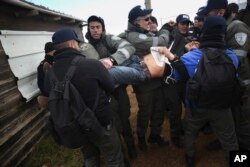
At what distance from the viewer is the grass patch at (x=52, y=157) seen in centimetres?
423

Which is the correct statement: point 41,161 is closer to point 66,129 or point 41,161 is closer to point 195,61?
point 66,129

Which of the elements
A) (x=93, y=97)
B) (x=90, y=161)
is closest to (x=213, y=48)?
(x=93, y=97)

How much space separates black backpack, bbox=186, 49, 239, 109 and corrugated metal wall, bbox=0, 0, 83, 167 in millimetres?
3053

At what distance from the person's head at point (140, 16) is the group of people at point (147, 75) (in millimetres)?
15

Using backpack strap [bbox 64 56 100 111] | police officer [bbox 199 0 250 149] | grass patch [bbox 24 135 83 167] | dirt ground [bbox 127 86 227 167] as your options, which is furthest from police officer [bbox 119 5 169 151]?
grass patch [bbox 24 135 83 167]

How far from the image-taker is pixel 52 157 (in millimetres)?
4410

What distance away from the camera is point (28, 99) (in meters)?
4.57

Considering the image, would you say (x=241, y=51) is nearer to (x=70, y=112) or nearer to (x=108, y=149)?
(x=108, y=149)

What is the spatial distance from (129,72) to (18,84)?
243 cm

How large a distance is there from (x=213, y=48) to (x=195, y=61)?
0.87 feet

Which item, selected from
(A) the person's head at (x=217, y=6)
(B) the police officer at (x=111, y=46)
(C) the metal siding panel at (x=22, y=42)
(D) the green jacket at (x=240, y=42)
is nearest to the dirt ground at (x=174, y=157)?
(B) the police officer at (x=111, y=46)

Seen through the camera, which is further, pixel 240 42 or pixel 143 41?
pixel 143 41

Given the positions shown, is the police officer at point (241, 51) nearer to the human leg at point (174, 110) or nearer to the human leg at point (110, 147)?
the human leg at point (174, 110)

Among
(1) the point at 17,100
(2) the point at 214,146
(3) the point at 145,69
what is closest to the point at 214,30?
(3) the point at 145,69
